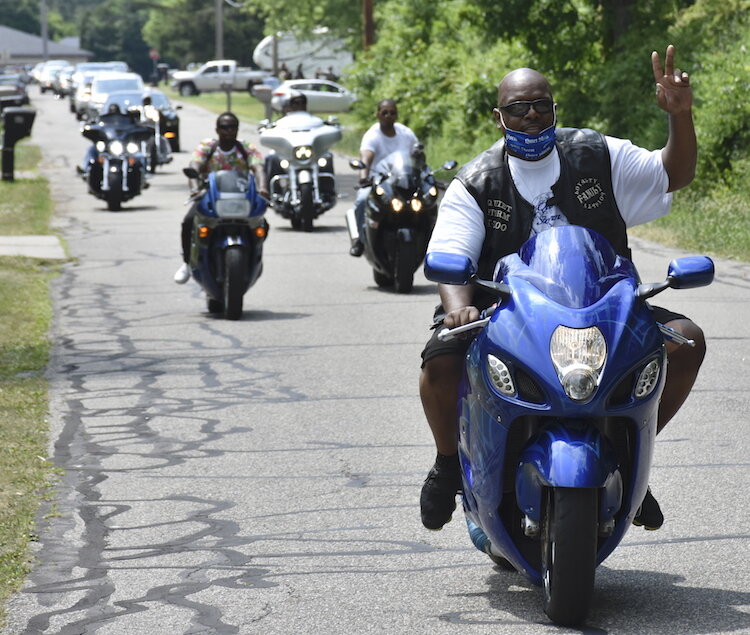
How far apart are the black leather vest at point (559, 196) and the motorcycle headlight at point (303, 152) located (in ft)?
52.4

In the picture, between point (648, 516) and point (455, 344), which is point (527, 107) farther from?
point (648, 516)

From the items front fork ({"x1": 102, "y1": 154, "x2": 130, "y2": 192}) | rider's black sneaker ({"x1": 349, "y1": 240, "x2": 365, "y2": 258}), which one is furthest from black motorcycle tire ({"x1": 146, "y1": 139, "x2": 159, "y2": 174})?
rider's black sneaker ({"x1": 349, "y1": 240, "x2": 365, "y2": 258})

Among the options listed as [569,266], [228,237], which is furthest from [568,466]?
[228,237]

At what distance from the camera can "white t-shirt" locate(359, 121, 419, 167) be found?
52.3 ft

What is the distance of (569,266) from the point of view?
16.5 ft

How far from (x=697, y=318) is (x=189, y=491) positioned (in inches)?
251

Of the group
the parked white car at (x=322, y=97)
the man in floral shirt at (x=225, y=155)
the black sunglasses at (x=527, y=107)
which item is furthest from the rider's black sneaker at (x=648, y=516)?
the parked white car at (x=322, y=97)

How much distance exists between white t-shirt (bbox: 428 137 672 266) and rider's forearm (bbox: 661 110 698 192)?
0.11ft

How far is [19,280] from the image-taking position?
16.0m

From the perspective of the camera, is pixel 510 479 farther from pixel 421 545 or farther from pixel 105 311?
pixel 105 311

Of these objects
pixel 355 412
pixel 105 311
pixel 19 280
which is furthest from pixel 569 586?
pixel 19 280

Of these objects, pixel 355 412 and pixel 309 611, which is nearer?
pixel 309 611

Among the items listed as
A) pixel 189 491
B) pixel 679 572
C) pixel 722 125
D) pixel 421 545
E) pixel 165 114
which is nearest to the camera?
pixel 679 572

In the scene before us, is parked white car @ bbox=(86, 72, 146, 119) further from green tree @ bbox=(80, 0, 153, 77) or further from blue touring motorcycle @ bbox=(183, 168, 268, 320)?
green tree @ bbox=(80, 0, 153, 77)
